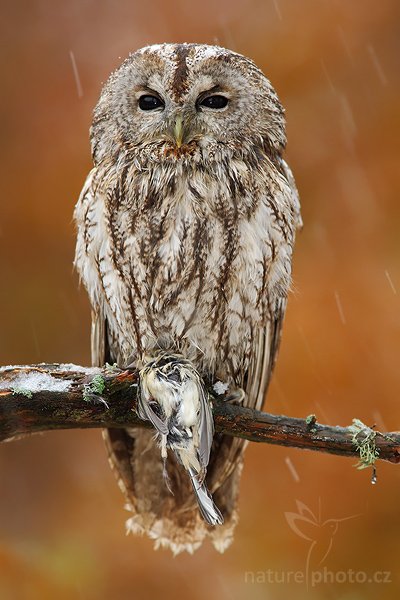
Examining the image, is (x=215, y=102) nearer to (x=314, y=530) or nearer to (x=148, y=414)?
(x=148, y=414)

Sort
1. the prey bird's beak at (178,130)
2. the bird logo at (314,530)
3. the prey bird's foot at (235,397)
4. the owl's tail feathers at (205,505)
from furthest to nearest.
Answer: the bird logo at (314,530) < the prey bird's foot at (235,397) < the prey bird's beak at (178,130) < the owl's tail feathers at (205,505)

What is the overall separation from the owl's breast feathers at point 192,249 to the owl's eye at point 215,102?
0.60ft

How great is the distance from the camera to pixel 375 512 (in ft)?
11.9

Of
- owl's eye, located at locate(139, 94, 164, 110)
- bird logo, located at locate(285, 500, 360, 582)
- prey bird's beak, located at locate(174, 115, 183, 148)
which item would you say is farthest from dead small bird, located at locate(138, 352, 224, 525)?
bird logo, located at locate(285, 500, 360, 582)

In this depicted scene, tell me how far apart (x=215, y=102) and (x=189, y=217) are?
391 mm

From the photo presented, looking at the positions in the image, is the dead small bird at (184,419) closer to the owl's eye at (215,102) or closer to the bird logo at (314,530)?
the owl's eye at (215,102)

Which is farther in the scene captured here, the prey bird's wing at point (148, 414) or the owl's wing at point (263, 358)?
the owl's wing at point (263, 358)

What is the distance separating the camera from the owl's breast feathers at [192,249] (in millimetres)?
Result: 2350

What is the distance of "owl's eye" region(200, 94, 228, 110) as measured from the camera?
7.75ft

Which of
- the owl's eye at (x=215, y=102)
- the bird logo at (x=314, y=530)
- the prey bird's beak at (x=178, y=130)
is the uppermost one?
the owl's eye at (x=215, y=102)

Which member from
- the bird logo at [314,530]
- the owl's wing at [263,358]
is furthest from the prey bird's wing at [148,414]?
the bird logo at [314,530]

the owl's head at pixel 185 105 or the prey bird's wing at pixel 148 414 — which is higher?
the owl's head at pixel 185 105

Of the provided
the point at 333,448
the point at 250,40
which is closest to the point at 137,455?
the point at 333,448

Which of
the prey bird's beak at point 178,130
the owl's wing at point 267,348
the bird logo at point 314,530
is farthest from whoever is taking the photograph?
the bird logo at point 314,530
